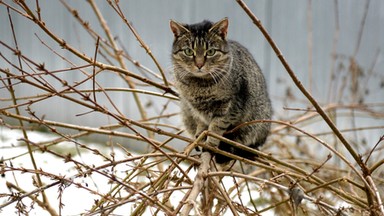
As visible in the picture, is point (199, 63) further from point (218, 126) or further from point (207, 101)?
point (218, 126)

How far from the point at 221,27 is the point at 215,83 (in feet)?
0.92

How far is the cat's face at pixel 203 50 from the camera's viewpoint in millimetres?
2570

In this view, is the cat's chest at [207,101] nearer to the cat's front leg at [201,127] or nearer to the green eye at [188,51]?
the cat's front leg at [201,127]

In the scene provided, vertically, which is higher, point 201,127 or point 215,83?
point 215,83

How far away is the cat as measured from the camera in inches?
101

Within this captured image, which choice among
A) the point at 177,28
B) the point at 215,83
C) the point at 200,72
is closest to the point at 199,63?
the point at 200,72

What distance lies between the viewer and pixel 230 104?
257cm

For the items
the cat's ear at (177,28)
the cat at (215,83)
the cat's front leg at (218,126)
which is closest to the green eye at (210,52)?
the cat at (215,83)

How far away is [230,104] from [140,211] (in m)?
0.95

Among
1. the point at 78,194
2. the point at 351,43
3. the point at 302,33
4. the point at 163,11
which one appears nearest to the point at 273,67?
the point at 302,33

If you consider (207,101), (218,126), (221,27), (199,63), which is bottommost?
(218,126)

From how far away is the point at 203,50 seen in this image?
258cm

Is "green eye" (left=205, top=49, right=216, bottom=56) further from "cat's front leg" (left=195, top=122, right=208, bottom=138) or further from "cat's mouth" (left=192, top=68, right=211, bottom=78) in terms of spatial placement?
"cat's front leg" (left=195, top=122, right=208, bottom=138)

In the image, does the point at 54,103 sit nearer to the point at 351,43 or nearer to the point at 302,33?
the point at 302,33
